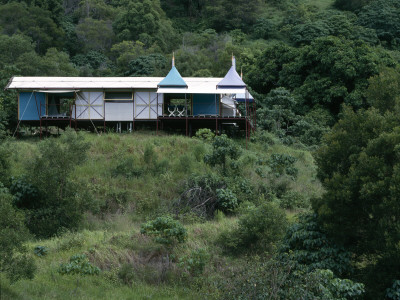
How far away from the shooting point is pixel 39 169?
2184 cm

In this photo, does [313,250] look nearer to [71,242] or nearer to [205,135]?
[71,242]

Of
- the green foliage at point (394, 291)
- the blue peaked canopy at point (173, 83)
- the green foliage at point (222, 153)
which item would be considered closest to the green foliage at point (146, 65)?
the blue peaked canopy at point (173, 83)

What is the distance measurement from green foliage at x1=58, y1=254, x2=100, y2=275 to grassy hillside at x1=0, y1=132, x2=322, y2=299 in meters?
0.21

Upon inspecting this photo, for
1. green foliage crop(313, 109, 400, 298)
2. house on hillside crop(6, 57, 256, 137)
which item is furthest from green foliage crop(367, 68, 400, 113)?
house on hillside crop(6, 57, 256, 137)

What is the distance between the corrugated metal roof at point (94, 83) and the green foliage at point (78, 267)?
1653 centimetres

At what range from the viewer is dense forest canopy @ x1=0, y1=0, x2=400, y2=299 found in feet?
46.8

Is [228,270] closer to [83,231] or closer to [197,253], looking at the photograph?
[197,253]

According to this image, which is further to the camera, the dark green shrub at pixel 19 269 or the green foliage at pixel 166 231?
the green foliage at pixel 166 231

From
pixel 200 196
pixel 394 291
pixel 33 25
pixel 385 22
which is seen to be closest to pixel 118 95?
pixel 200 196

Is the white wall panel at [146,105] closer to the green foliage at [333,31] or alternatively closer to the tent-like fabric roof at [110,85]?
the tent-like fabric roof at [110,85]

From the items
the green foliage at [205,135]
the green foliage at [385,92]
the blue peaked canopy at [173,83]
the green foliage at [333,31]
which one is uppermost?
the green foliage at [385,92]

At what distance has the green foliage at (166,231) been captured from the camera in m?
18.8

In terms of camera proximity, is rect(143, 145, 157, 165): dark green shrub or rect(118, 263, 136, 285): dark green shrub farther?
rect(143, 145, 157, 165): dark green shrub

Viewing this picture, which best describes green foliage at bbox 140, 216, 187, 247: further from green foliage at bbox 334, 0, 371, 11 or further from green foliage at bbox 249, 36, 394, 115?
green foliage at bbox 334, 0, 371, 11
